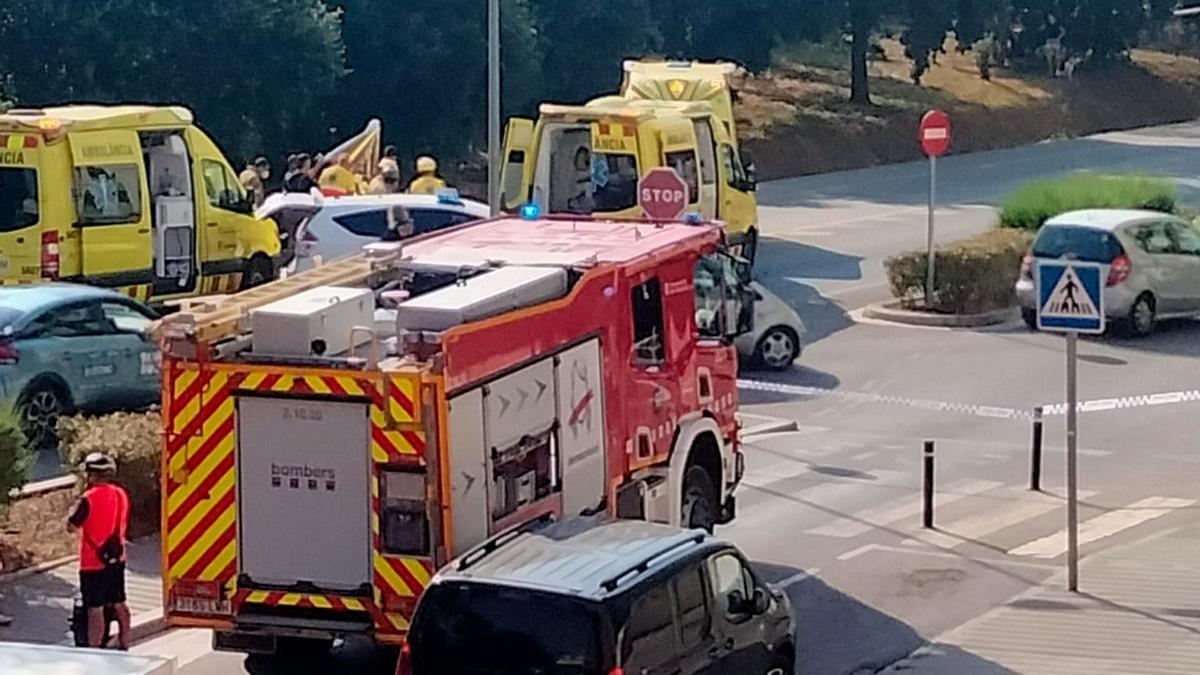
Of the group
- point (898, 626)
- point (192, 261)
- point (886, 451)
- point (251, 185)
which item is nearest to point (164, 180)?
point (192, 261)

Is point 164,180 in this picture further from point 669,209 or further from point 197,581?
point 197,581

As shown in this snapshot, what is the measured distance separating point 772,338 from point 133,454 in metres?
11.1

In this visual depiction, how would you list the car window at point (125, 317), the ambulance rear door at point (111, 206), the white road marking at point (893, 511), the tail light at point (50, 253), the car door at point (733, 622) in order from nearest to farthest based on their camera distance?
the car door at point (733, 622) < the white road marking at point (893, 511) < the car window at point (125, 317) < the tail light at point (50, 253) < the ambulance rear door at point (111, 206)

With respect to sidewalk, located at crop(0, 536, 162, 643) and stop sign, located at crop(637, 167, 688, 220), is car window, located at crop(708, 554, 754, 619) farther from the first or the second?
stop sign, located at crop(637, 167, 688, 220)

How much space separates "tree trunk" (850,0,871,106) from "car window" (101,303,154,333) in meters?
39.7

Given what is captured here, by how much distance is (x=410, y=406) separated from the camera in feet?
41.0

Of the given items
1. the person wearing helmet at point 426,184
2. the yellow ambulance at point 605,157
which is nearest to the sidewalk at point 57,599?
the yellow ambulance at point 605,157

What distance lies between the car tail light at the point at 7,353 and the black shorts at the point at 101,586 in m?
6.40

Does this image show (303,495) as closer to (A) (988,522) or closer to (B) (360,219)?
(A) (988,522)

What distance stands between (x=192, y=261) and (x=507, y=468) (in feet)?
46.2

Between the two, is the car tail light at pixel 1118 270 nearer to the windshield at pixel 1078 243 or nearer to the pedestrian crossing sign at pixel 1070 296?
the windshield at pixel 1078 243

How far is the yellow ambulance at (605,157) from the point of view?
30.4 meters

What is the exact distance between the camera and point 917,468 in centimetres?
2122

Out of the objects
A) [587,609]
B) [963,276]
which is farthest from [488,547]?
[963,276]
